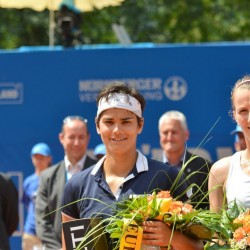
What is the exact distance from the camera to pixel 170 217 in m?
4.56

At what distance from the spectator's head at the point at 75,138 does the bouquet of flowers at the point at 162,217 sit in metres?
4.59

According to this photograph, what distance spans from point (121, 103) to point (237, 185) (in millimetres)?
820

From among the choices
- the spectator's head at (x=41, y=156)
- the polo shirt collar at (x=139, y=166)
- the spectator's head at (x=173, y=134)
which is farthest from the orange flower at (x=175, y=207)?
the spectator's head at (x=41, y=156)

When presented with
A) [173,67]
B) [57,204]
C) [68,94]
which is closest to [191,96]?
[173,67]

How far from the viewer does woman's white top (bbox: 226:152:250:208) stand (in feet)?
15.2

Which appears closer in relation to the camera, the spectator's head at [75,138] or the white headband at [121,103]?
the white headband at [121,103]

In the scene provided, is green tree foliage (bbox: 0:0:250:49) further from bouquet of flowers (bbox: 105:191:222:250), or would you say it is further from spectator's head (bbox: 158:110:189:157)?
bouquet of flowers (bbox: 105:191:222:250)

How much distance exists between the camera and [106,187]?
5078 millimetres

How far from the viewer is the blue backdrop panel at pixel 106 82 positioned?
10211mm

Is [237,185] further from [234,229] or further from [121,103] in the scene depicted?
[121,103]

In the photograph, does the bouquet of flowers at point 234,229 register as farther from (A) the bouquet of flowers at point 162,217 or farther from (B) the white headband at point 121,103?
(B) the white headband at point 121,103

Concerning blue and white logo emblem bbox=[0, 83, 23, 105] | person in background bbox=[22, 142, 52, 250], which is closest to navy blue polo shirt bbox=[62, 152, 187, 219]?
person in background bbox=[22, 142, 52, 250]

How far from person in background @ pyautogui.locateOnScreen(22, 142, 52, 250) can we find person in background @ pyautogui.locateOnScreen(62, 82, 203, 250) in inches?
185

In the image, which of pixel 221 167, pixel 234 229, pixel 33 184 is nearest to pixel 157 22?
pixel 33 184
